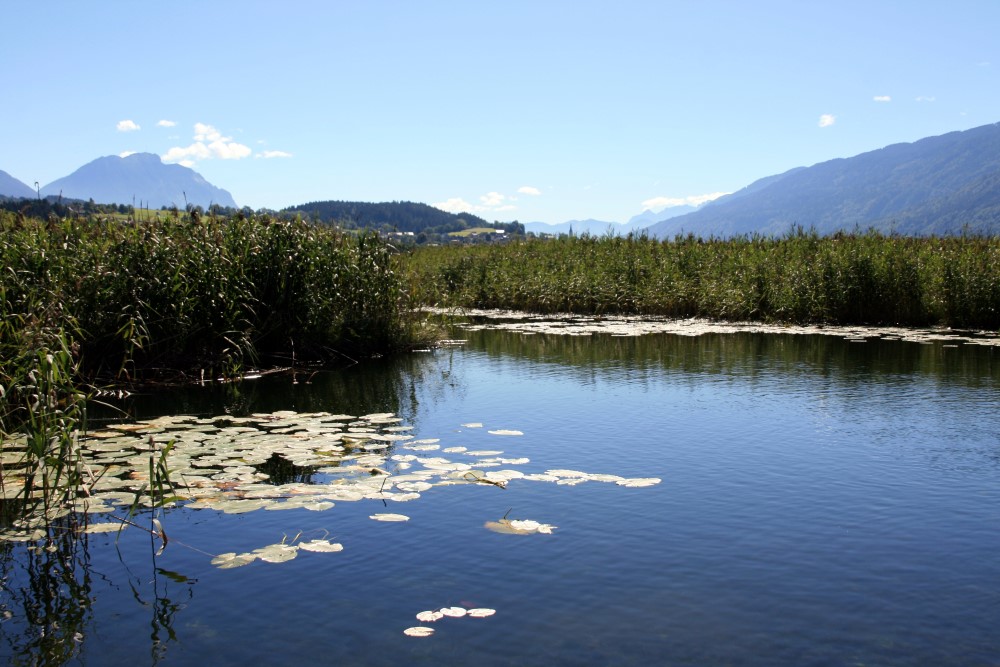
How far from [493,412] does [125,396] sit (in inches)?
242

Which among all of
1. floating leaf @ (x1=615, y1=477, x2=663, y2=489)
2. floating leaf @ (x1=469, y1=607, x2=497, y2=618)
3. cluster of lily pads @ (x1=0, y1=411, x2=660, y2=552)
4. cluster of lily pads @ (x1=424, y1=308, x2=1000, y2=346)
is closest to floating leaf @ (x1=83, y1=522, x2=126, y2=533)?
cluster of lily pads @ (x1=0, y1=411, x2=660, y2=552)

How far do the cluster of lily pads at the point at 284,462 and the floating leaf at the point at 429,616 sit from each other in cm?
145

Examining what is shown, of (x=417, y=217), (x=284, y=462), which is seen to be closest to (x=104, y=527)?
(x=284, y=462)

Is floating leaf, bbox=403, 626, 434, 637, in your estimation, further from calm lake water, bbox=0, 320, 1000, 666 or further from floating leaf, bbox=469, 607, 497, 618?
floating leaf, bbox=469, 607, 497, 618

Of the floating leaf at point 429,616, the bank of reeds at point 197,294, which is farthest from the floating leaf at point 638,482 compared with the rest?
the bank of reeds at point 197,294

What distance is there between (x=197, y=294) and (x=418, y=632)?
11.6 meters

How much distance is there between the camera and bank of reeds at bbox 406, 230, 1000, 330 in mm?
22250

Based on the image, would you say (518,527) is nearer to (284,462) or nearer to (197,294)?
(284,462)

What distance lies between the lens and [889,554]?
6.45 meters

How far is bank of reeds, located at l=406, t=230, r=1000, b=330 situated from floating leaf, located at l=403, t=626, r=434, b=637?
15.2 metres

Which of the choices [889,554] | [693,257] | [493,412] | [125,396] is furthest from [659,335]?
[889,554]

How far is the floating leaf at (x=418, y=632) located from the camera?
5102 mm

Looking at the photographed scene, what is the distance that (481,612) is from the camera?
5395 mm

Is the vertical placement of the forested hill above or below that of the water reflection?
above
